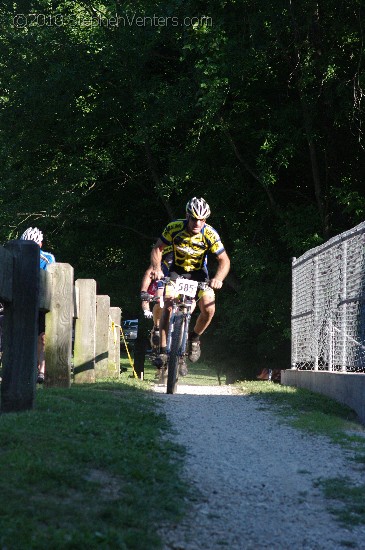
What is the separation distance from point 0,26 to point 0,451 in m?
23.5

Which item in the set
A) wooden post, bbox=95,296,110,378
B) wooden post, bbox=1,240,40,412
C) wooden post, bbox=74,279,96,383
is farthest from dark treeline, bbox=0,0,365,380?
wooden post, bbox=1,240,40,412

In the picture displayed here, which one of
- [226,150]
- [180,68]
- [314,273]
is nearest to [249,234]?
[226,150]

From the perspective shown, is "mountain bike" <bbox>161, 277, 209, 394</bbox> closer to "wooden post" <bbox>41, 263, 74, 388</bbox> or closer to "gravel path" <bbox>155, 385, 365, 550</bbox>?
"wooden post" <bbox>41, 263, 74, 388</bbox>

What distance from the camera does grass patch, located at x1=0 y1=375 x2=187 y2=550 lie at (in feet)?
14.6

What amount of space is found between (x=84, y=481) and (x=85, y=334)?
323 inches

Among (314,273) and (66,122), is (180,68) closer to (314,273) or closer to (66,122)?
(66,122)

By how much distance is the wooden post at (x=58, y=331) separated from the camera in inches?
420

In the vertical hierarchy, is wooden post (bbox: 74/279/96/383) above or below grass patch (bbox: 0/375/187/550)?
above

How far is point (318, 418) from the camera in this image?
9742 mm

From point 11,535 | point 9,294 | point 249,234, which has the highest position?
point 249,234

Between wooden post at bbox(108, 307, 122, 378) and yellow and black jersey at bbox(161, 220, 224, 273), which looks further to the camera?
wooden post at bbox(108, 307, 122, 378)

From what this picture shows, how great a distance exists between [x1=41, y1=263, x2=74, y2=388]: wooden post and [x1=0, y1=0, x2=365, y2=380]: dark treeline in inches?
436

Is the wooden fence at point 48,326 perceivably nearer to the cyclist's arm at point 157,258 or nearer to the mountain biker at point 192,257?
the cyclist's arm at point 157,258

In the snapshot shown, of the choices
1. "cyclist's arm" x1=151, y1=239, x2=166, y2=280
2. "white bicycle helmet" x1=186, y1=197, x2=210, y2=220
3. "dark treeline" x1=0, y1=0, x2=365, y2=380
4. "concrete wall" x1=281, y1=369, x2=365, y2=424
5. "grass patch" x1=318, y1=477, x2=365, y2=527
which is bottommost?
"grass patch" x1=318, y1=477, x2=365, y2=527
